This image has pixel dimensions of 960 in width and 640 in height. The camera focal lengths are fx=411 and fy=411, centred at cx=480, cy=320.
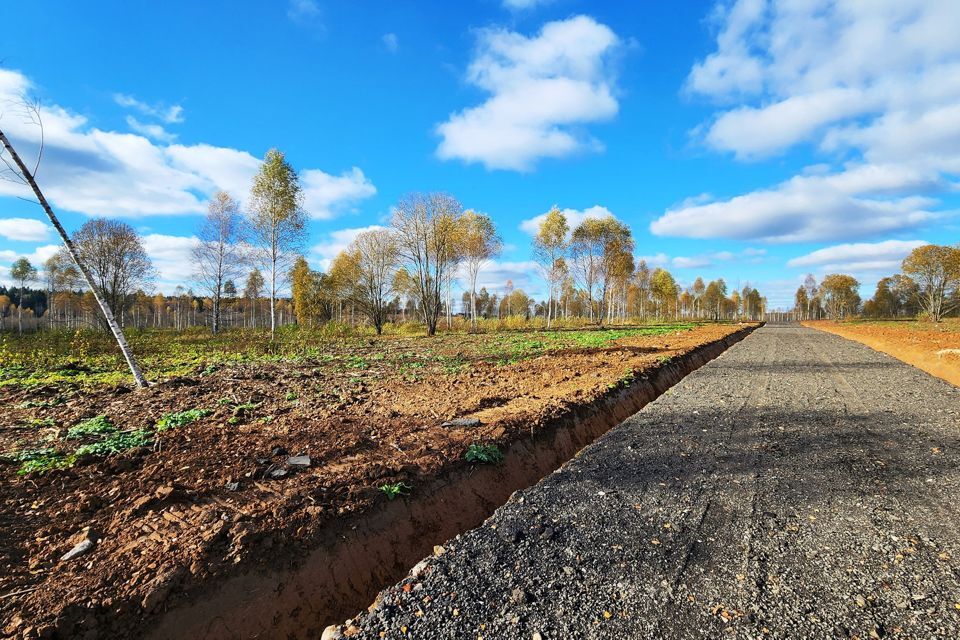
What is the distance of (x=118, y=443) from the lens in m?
5.60

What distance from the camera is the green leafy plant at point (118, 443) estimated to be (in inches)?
208

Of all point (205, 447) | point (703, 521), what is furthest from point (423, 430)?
point (703, 521)

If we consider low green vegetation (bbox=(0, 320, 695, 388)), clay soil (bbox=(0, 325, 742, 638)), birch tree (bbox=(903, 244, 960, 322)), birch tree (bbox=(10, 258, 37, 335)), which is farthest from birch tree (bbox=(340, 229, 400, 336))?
birch tree (bbox=(903, 244, 960, 322))

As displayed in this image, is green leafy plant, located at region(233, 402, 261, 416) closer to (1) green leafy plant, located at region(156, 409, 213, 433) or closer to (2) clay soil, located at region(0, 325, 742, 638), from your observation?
(2) clay soil, located at region(0, 325, 742, 638)

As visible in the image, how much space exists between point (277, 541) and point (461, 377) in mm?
7703

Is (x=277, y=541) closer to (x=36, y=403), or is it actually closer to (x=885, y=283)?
(x=36, y=403)

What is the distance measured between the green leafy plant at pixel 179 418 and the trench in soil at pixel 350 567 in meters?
4.10

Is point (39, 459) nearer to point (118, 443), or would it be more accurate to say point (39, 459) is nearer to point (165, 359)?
point (118, 443)

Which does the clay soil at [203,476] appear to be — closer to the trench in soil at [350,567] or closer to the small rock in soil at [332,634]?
the trench in soil at [350,567]

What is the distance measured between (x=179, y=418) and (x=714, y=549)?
772 centimetres

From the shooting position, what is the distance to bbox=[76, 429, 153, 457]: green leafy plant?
A: 17.3ft

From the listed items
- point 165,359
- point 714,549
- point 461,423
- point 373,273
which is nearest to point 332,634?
point 714,549

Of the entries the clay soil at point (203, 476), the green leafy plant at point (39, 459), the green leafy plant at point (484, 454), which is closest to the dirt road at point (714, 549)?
the green leafy plant at point (484, 454)

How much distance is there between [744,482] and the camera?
491 cm
